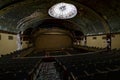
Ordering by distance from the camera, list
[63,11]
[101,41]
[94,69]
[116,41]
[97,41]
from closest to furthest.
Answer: [94,69] → [116,41] → [101,41] → [97,41] → [63,11]

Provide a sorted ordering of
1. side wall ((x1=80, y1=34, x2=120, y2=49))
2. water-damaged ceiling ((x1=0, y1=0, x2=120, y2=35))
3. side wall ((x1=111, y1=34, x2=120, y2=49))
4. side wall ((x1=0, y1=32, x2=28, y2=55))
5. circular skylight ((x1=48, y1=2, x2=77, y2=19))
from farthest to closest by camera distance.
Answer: circular skylight ((x1=48, y1=2, x2=77, y2=19)) < side wall ((x1=80, y1=34, x2=120, y2=49)) < side wall ((x1=111, y1=34, x2=120, y2=49)) < side wall ((x1=0, y1=32, x2=28, y2=55)) < water-damaged ceiling ((x1=0, y1=0, x2=120, y2=35))

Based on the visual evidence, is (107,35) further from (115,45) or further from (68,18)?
(68,18)

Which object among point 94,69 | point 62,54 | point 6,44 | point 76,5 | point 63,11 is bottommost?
point 62,54

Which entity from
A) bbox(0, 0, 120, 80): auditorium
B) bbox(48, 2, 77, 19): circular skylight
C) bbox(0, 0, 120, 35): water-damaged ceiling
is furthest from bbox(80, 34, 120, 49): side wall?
bbox(48, 2, 77, 19): circular skylight

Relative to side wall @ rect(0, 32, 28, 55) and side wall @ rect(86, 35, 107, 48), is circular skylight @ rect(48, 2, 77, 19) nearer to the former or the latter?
side wall @ rect(86, 35, 107, 48)

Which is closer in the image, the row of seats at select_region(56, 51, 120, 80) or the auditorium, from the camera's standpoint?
the row of seats at select_region(56, 51, 120, 80)

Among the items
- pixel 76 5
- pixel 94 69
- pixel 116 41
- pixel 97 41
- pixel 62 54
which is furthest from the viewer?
pixel 97 41

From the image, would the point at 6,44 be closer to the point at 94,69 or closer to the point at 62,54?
the point at 62,54

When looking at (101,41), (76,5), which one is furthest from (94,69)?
(101,41)

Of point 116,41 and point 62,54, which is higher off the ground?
point 116,41

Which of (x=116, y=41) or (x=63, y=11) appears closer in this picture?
(x=116, y=41)

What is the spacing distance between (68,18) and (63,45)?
9.76 meters

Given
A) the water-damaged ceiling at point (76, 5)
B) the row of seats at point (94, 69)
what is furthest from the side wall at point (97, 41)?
the row of seats at point (94, 69)

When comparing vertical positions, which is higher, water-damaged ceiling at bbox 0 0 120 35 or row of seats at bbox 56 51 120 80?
water-damaged ceiling at bbox 0 0 120 35
